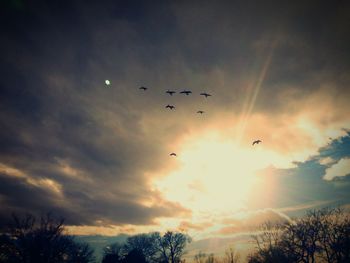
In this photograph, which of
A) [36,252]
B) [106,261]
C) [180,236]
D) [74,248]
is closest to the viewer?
[36,252]

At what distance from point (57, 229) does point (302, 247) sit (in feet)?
147

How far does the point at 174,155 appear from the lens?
29.1 meters

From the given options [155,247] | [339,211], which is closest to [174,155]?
[339,211]

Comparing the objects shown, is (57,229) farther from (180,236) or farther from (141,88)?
(180,236)

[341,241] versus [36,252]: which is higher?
[341,241]

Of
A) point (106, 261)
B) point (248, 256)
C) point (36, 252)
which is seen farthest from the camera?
point (248, 256)

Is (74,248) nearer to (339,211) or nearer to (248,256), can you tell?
(248,256)

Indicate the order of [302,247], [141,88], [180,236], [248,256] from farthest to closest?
1. [180,236]
2. [248,256]
3. [302,247]
4. [141,88]

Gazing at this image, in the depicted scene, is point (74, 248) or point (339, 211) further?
point (74, 248)

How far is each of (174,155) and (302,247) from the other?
114 feet

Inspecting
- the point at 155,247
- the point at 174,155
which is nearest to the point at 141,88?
the point at 174,155

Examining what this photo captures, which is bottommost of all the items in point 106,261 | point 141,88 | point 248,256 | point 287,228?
point 106,261

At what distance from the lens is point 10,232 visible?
4188 centimetres

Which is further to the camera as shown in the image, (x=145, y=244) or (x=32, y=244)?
(x=145, y=244)
